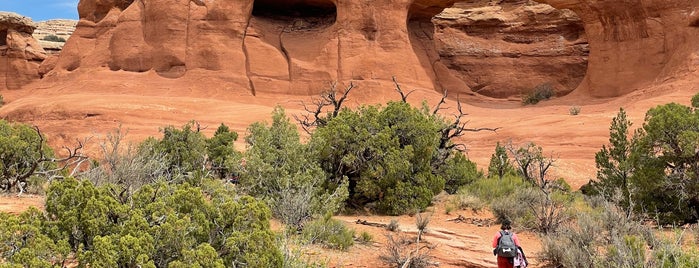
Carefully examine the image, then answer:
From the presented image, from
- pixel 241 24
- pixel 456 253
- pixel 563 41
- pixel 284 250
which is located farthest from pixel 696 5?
pixel 284 250

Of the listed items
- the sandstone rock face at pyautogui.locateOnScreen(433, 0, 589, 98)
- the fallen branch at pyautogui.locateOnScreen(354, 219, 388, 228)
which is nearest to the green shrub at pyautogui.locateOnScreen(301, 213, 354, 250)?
the fallen branch at pyautogui.locateOnScreen(354, 219, 388, 228)

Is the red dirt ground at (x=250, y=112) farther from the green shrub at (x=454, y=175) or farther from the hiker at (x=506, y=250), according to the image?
the hiker at (x=506, y=250)

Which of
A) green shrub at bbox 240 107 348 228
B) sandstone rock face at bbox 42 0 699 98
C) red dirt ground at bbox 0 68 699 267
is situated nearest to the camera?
green shrub at bbox 240 107 348 228

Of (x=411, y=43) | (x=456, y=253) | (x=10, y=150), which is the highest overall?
(x=411, y=43)

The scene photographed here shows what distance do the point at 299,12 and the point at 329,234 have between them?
71.8 ft

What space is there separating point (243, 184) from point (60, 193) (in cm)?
494

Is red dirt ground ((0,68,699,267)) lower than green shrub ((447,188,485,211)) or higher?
higher

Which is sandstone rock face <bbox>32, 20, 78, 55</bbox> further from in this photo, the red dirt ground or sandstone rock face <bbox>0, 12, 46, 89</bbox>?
the red dirt ground

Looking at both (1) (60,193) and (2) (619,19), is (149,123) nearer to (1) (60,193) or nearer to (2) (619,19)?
(1) (60,193)

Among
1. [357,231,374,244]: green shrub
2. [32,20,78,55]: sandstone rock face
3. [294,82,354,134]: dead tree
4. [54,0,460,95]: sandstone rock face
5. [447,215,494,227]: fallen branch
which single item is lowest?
[447,215,494,227]: fallen branch

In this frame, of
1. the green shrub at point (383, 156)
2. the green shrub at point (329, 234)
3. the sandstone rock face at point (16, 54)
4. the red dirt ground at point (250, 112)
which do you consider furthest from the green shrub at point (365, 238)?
the sandstone rock face at point (16, 54)

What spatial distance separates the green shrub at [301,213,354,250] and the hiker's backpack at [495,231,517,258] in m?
1.79

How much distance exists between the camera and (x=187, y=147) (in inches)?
554

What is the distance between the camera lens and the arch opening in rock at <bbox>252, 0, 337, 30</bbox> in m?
27.1
